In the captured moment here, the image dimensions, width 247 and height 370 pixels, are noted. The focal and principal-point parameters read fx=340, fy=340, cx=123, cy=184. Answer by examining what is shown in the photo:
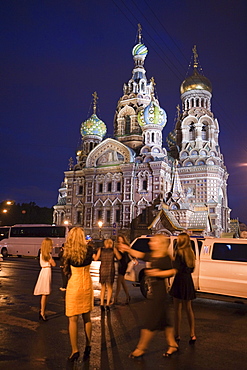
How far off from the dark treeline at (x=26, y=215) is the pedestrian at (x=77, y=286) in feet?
206

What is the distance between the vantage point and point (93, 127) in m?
48.2

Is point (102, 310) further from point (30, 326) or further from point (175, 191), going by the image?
point (175, 191)

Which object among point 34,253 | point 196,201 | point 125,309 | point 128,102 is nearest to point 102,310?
point 125,309

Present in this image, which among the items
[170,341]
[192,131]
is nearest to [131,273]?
[170,341]

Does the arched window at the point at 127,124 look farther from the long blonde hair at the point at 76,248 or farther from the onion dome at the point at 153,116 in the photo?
the long blonde hair at the point at 76,248

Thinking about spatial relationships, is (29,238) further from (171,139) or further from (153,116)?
(171,139)

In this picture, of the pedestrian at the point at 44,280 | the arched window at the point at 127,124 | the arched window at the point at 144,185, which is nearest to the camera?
the pedestrian at the point at 44,280

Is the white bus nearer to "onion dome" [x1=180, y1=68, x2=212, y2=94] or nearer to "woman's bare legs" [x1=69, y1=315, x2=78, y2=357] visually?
"woman's bare legs" [x1=69, y1=315, x2=78, y2=357]

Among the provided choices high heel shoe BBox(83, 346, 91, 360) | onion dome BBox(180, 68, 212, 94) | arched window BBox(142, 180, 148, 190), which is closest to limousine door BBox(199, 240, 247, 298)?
high heel shoe BBox(83, 346, 91, 360)

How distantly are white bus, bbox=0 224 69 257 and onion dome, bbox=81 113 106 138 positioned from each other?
71.5 ft

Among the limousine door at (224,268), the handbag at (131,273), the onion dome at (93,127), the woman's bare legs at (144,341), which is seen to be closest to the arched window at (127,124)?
the onion dome at (93,127)

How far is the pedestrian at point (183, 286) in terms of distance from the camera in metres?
6.35

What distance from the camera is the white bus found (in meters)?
27.5

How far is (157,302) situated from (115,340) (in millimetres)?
1633
